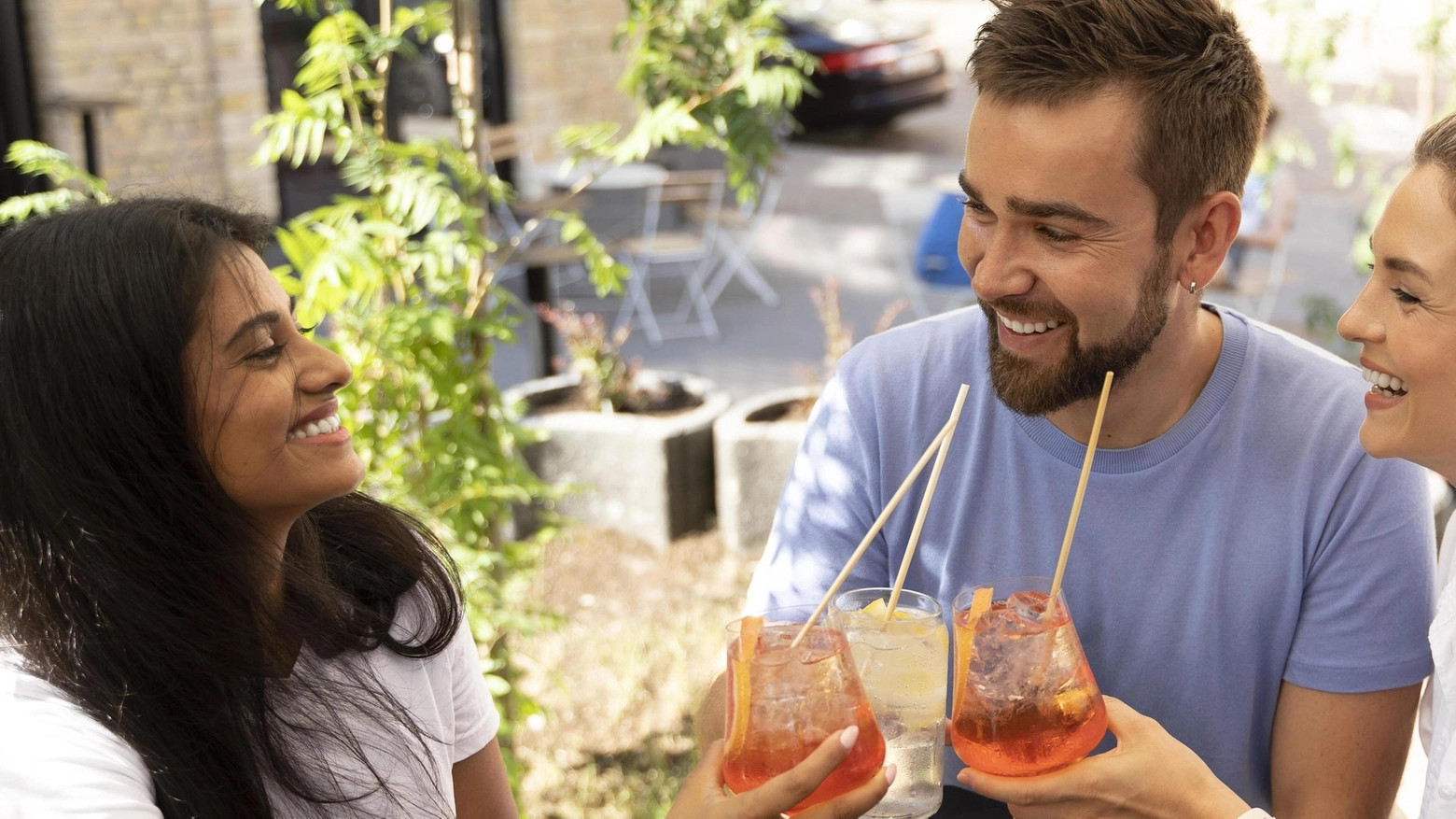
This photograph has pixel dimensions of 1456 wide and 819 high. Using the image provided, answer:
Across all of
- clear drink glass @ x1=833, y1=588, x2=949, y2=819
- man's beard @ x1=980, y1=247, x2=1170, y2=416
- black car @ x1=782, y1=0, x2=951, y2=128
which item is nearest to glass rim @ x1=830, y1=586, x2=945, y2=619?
clear drink glass @ x1=833, y1=588, x2=949, y2=819

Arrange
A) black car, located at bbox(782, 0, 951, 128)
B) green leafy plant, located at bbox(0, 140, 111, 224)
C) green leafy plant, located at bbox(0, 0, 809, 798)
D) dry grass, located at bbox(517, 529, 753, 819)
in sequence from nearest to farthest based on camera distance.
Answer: green leafy plant, located at bbox(0, 140, 111, 224)
green leafy plant, located at bbox(0, 0, 809, 798)
dry grass, located at bbox(517, 529, 753, 819)
black car, located at bbox(782, 0, 951, 128)

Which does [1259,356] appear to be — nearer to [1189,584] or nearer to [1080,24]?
[1189,584]

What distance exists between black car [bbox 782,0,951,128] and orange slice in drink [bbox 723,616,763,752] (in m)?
8.04

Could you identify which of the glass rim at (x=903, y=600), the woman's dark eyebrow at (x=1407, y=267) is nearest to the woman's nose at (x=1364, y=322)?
the woman's dark eyebrow at (x=1407, y=267)

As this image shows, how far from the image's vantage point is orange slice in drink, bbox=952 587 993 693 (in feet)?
4.50

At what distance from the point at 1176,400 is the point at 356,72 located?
1.89m

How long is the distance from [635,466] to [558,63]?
10.8 ft

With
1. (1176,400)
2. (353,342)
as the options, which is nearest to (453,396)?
(353,342)

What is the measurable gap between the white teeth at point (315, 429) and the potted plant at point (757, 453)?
2819 mm

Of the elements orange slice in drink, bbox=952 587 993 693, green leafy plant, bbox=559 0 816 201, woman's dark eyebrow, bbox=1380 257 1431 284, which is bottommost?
orange slice in drink, bbox=952 587 993 693

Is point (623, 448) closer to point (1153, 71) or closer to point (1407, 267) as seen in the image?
point (1153, 71)

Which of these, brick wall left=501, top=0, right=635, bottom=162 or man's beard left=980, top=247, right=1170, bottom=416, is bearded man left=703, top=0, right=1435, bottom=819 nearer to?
man's beard left=980, top=247, right=1170, bottom=416

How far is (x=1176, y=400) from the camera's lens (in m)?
1.80

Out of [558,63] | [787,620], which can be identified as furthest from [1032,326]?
[558,63]
